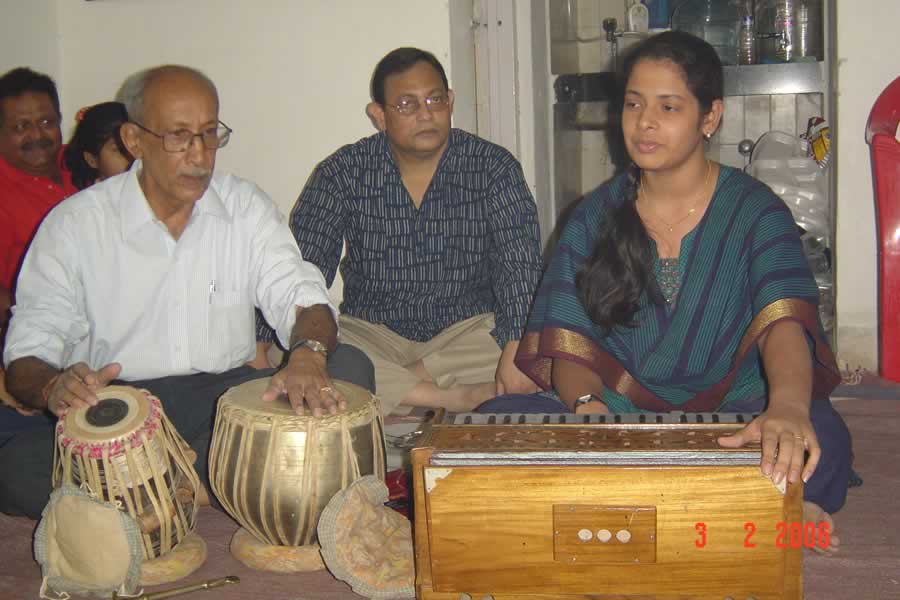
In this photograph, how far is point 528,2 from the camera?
4977 millimetres

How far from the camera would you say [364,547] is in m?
2.41

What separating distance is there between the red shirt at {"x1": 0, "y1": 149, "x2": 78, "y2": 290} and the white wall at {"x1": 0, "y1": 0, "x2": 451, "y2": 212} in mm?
710

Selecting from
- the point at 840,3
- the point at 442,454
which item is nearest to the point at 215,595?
the point at 442,454

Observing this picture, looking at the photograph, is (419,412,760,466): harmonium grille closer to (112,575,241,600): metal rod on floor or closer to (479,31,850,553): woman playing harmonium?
(479,31,850,553): woman playing harmonium

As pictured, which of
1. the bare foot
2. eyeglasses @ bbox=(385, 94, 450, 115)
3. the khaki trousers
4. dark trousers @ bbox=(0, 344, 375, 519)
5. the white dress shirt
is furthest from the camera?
the khaki trousers

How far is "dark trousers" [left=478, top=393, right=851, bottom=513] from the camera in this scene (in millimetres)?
2600

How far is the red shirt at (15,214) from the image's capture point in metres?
3.85

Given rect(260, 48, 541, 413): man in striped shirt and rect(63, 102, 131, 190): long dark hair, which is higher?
rect(63, 102, 131, 190): long dark hair

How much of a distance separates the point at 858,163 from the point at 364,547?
3.18m

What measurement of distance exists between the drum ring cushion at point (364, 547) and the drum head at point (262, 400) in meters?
0.21

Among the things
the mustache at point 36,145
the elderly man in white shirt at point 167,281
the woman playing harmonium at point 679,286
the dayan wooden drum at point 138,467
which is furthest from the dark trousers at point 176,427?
the mustache at point 36,145
